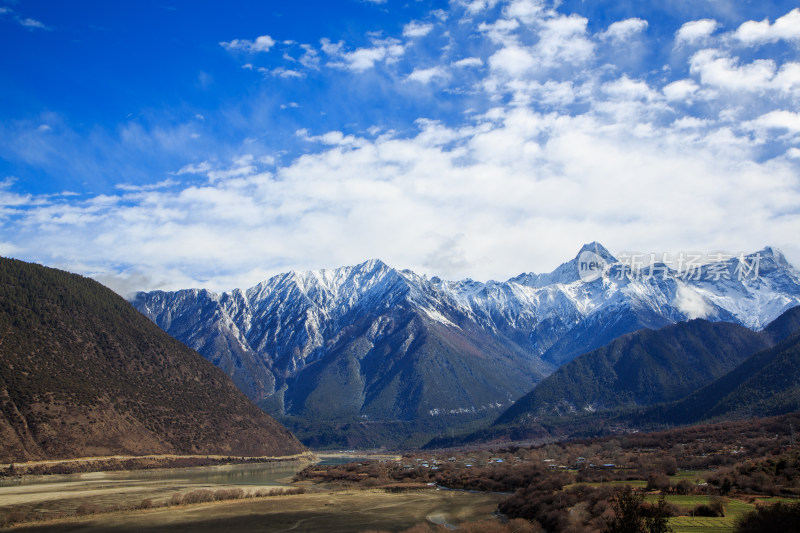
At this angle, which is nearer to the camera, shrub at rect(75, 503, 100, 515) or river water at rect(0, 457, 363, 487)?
shrub at rect(75, 503, 100, 515)

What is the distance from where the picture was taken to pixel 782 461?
334 feet

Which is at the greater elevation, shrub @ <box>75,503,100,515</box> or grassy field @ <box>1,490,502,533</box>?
shrub @ <box>75,503,100,515</box>

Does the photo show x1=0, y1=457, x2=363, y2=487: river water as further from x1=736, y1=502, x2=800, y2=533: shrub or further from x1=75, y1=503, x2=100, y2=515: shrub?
x1=736, y1=502, x2=800, y2=533: shrub

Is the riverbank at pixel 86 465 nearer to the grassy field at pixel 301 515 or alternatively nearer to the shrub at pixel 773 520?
the grassy field at pixel 301 515

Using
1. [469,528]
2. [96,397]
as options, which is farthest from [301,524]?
[96,397]

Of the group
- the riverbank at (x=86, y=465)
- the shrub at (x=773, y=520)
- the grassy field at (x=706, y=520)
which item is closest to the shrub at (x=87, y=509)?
the riverbank at (x=86, y=465)

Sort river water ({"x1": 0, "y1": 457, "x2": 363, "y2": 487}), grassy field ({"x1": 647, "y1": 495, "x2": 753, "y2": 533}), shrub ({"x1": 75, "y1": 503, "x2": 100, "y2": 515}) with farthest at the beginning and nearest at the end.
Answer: river water ({"x1": 0, "y1": 457, "x2": 363, "y2": 487})
shrub ({"x1": 75, "y1": 503, "x2": 100, "y2": 515})
grassy field ({"x1": 647, "y1": 495, "x2": 753, "y2": 533})

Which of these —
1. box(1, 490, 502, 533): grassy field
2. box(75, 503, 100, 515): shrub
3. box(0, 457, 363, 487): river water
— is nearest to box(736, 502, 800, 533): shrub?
box(1, 490, 502, 533): grassy field

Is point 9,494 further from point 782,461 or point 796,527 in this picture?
point 782,461

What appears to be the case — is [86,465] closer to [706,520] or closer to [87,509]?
[87,509]

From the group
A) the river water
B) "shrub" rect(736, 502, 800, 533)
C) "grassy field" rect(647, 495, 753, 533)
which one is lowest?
the river water

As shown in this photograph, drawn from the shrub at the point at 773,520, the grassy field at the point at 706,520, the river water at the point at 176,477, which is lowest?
the river water at the point at 176,477

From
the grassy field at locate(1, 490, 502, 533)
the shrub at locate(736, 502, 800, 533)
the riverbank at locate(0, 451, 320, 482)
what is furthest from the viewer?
the riverbank at locate(0, 451, 320, 482)

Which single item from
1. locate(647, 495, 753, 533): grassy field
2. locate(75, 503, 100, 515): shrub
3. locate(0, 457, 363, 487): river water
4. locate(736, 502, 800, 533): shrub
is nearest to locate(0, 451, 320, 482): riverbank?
locate(0, 457, 363, 487): river water
